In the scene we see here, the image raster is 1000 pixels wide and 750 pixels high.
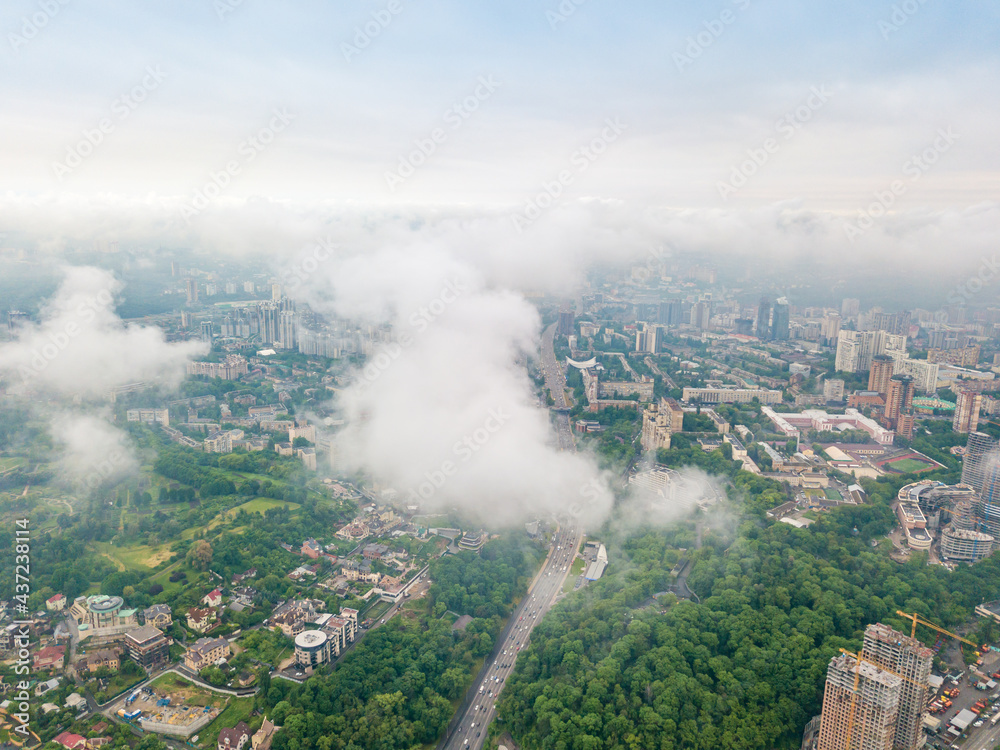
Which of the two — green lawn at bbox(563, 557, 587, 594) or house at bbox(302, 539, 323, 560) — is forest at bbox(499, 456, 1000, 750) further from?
house at bbox(302, 539, 323, 560)

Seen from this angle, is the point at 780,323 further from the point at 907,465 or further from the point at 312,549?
the point at 312,549

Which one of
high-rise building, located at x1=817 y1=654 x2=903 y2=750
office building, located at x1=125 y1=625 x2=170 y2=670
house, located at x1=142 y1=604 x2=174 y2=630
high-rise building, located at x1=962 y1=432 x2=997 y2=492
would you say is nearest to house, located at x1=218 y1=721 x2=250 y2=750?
office building, located at x1=125 y1=625 x2=170 y2=670

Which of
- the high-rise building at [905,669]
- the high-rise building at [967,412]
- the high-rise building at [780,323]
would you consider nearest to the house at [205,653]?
the high-rise building at [905,669]

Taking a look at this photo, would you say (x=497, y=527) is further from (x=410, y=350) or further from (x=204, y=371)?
(x=204, y=371)

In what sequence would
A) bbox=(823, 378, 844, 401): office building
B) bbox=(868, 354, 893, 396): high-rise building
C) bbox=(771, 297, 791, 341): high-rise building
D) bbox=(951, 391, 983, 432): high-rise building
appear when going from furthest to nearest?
bbox=(771, 297, 791, 341): high-rise building, bbox=(823, 378, 844, 401): office building, bbox=(868, 354, 893, 396): high-rise building, bbox=(951, 391, 983, 432): high-rise building

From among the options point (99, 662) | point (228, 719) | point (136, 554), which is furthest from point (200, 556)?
point (228, 719)

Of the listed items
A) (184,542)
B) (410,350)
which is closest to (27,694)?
(184,542)
